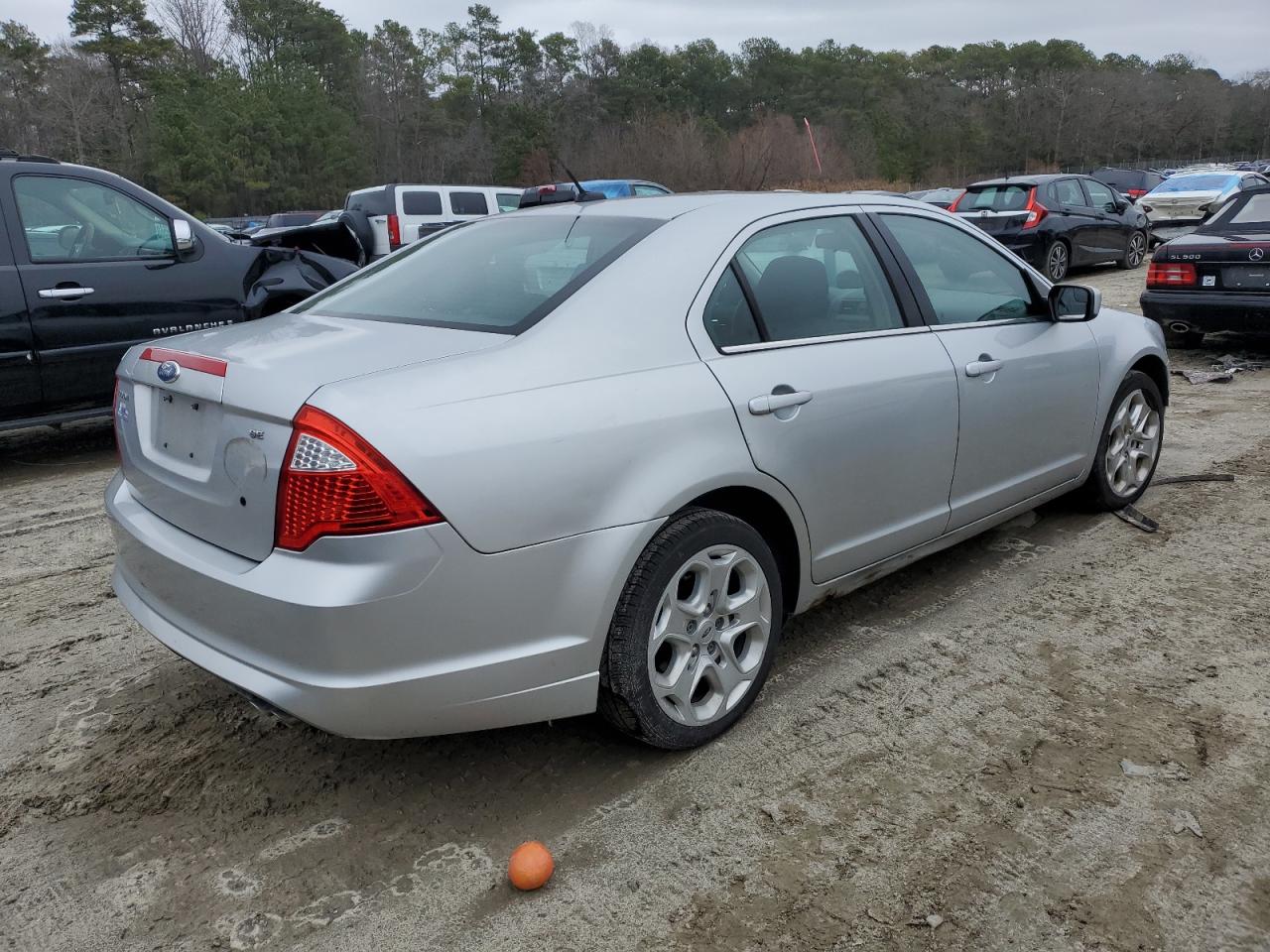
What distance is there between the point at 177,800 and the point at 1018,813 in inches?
84.8

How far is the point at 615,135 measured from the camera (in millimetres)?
65188

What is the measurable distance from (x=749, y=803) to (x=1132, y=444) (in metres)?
3.09

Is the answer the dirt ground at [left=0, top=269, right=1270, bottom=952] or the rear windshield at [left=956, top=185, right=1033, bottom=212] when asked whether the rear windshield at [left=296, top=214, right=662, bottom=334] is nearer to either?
the dirt ground at [left=0, top=269, right=1270, bottom=952]

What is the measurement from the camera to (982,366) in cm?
353

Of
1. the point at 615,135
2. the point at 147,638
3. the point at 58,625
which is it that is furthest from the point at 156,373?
the point at 615,135

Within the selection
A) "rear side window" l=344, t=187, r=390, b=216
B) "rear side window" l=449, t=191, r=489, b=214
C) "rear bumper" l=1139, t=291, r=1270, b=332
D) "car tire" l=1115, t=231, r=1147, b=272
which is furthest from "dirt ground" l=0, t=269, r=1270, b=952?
"rear side window" l=449, t=191, r=489, b=214

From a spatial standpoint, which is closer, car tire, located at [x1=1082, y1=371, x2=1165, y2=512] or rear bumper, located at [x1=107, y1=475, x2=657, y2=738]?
rear bumper, located at [x1=107, y1=475, x2=657, y2=738]

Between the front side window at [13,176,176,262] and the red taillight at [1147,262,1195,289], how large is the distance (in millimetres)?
7494

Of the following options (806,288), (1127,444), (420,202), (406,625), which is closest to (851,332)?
(806,288)

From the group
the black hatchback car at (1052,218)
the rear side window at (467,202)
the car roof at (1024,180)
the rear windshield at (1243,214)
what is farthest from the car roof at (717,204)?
the rear side window at (467,202)

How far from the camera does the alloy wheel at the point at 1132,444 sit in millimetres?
4504

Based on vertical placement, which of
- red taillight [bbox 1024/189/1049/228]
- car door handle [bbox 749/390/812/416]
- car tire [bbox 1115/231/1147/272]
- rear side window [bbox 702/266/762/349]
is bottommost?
car tire [bbox 1115/231/1147/272]

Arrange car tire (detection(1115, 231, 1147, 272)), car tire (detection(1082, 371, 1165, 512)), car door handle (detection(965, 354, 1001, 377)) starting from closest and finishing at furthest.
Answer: car door handle (detection(965, 354, 1001, 377))
car tire (detection(1082, 371, 1165, 512))
car tire (detection(1115, 231, 1147, 272))

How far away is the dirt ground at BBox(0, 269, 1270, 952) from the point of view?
2166mm
